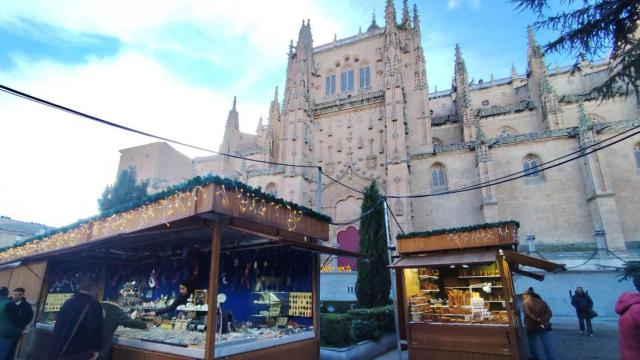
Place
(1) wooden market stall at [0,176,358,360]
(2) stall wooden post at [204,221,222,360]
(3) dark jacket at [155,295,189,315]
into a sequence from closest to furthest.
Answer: (2) stall wooden post at [204,221,222,360], (1) wooden market stall at [0,176,358,360], (3) dark jacket at [155,295,189,315]

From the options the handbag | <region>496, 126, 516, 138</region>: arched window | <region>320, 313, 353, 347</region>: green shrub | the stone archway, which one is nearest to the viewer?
the handbag

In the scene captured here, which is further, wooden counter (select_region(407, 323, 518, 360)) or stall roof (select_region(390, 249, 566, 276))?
stall roof (select_region(390, 249, 566, 276))

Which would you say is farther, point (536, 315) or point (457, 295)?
point (457, 295)

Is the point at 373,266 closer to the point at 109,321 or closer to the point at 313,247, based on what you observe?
the point at 313,247

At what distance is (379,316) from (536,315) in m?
4.97

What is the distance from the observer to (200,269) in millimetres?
8109

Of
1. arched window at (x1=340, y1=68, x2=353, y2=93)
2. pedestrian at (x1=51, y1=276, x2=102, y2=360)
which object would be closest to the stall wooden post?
pedestrian at (x1=51, y1=276, x2=102, y2=360)

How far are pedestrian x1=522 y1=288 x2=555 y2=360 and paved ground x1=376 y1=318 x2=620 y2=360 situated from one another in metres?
0.77

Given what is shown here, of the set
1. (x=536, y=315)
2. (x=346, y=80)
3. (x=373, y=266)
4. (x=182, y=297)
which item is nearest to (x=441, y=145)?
(x=346, y=80)

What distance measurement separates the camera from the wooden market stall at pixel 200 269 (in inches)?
220

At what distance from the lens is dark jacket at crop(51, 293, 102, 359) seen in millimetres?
4430

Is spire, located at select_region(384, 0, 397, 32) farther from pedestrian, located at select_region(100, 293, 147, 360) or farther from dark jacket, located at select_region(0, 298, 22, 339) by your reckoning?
dark jacket, located at select_region(0, 298, 22, 339)

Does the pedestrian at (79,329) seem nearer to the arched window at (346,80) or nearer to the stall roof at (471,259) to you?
the stall roof at (471,259)

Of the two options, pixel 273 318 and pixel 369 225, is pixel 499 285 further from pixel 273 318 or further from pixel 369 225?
pixel 273 318
